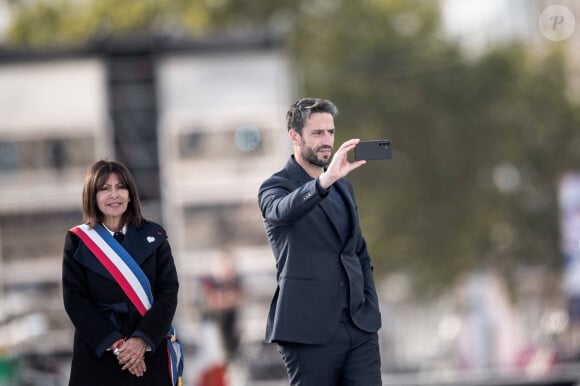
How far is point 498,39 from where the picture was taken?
46.2 m

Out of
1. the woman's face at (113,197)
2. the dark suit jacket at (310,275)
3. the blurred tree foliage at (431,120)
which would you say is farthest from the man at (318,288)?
the blurred tree foliage at (431,120)

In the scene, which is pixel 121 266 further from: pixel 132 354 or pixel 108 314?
pixel 132 354

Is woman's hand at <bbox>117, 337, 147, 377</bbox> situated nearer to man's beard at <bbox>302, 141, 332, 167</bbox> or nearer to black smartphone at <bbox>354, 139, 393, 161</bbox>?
man's beard at <bbox>302, 141, 332, 167</bbox>

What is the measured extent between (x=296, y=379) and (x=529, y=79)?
130 feet

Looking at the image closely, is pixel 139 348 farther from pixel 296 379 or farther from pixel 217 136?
pixel 217 136

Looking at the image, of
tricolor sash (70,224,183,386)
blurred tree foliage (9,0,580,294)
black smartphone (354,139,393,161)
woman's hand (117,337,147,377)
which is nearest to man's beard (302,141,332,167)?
black smartphone (354,139,393,161)

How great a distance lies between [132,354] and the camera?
224 inches

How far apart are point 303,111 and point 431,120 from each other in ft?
124

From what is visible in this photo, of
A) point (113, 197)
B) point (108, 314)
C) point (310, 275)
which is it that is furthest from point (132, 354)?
point (310, 275)

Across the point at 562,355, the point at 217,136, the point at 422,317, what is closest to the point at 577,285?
the point at 562,355

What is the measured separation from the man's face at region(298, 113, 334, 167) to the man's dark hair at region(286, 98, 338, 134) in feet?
0.08

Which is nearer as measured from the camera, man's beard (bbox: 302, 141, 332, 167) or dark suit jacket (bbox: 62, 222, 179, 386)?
dark suit jacket (bbox: 62, 222, 179, 386)

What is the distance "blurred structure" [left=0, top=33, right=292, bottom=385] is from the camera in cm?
1456

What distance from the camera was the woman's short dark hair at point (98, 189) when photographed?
19.4 feet
